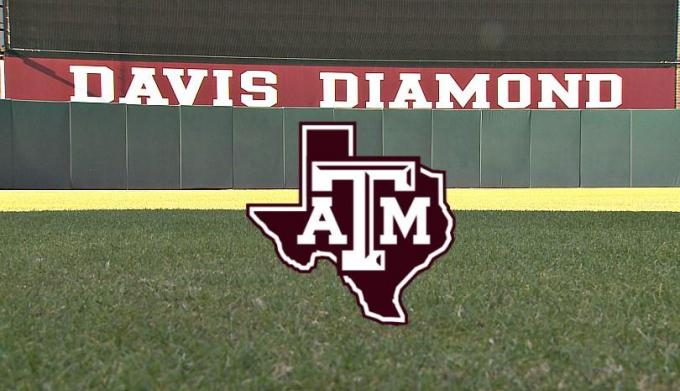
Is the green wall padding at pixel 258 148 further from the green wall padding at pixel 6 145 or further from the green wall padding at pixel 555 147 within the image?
the green wall padding at pixel 555 147

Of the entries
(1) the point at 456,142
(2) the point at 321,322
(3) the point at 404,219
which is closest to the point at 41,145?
(1) the point at 456,142

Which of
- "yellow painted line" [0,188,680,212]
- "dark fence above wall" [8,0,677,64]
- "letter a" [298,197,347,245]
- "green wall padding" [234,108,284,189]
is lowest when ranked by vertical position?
"yellow painted line" [0,188,680,212]

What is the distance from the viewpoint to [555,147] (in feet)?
51.2

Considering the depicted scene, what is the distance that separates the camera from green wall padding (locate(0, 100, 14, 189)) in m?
13.4

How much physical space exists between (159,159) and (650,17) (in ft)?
36.2

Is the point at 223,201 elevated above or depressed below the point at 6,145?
below

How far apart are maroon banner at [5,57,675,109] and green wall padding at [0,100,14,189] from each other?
9.81 feet

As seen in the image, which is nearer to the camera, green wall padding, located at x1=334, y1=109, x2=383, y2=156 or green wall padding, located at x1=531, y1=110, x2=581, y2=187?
green wall padding, located at x1=334, y1=109, x2=383, y2=156

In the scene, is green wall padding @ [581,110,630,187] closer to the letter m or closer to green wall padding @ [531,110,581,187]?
green wall padding @ [531,110,581,187]

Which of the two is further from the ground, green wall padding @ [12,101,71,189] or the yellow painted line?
green wall padding @ [12,101,71,189]

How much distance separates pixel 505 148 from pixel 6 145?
9.70m

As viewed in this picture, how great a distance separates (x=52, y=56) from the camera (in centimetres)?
1605

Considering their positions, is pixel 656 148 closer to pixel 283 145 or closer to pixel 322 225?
pixel 283 145

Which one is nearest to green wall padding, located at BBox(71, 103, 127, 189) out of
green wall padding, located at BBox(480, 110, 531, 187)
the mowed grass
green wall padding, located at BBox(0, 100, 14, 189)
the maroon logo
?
green wall padding, located at BBox(0, 100, 14, 189)
